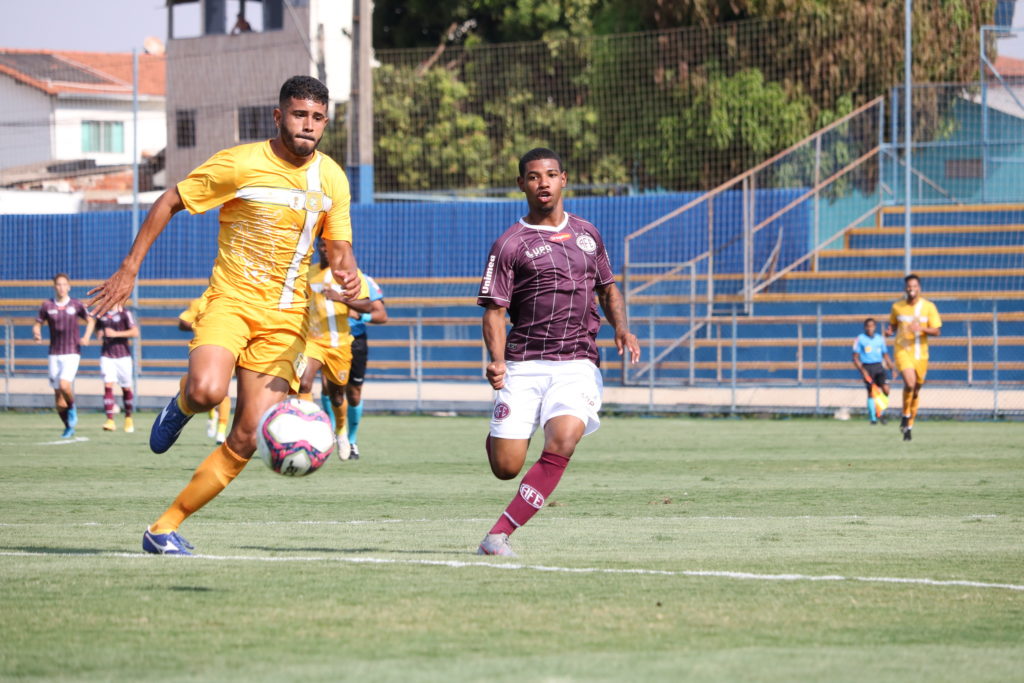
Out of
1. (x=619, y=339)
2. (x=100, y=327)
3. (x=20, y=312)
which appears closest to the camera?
(x=619, y=339)

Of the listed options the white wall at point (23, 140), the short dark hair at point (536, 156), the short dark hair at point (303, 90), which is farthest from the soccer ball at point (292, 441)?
the white wall at point (23, 140)

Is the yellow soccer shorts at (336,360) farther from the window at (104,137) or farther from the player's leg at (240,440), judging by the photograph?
the window at (104,137)

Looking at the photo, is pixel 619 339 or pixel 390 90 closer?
pixel 619 339

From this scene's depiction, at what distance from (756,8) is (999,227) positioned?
11.0 metres

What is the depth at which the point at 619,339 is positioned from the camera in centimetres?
880

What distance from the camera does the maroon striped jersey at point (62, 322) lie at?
22.0m

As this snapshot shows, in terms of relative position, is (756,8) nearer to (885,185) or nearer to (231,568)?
(885,185)

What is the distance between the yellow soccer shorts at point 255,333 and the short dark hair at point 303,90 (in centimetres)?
111

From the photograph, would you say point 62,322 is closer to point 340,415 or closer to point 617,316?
point 340,415

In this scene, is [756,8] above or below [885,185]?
above

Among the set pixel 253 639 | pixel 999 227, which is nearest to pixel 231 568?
pixel 253 639

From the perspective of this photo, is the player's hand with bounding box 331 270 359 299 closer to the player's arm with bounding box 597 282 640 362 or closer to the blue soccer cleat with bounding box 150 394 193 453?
the blue soccer cleat with bounding box 150 394 193 453

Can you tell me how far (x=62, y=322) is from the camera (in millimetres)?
22094

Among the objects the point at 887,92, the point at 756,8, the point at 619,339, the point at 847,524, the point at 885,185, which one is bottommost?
the point at 847,524
